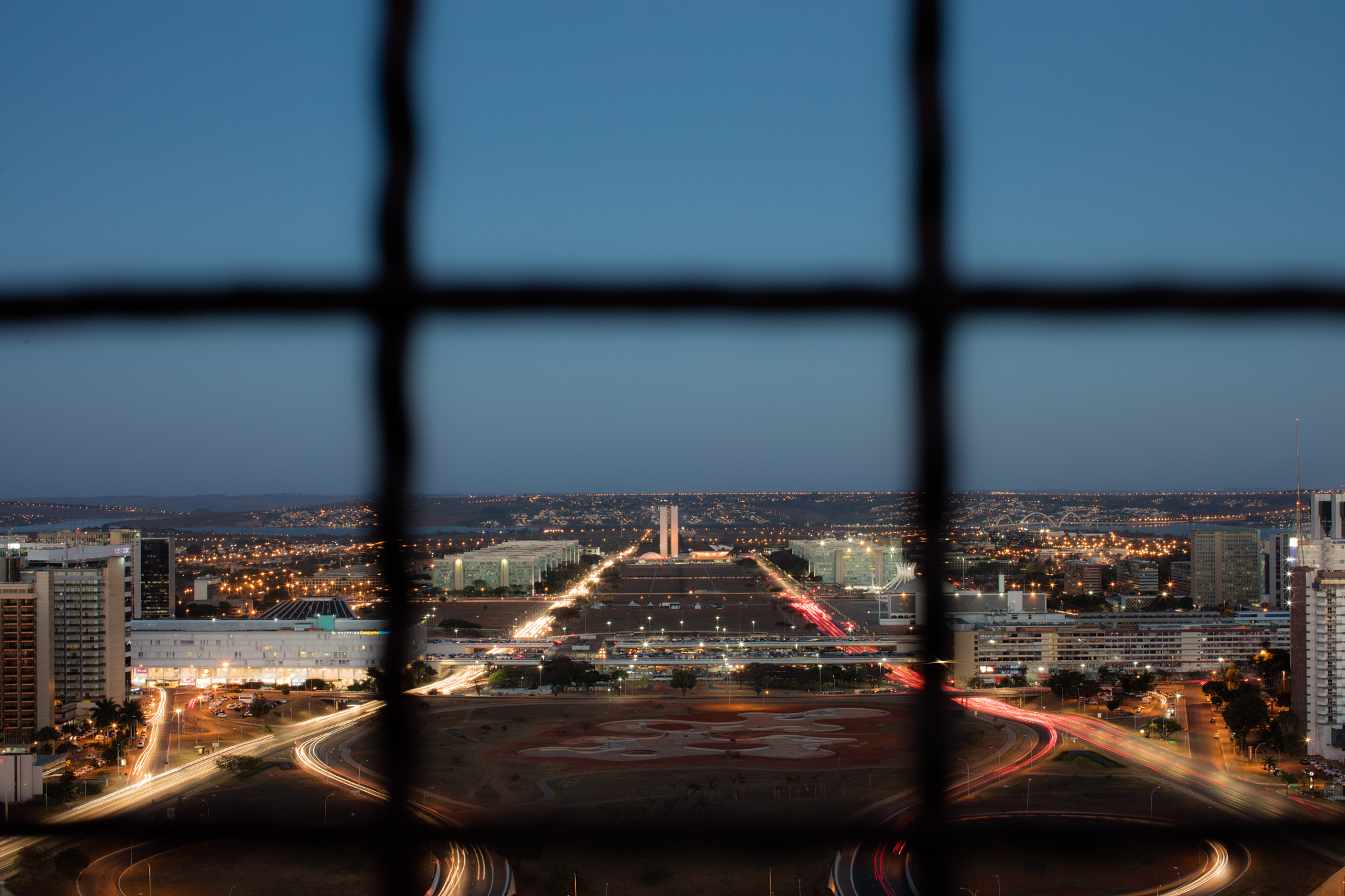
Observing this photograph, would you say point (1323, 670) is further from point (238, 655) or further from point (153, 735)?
point (238, 655)

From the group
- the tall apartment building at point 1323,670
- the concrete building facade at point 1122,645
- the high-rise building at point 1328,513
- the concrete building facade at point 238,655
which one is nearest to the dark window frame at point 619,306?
the tall apartment building at point 1323,670

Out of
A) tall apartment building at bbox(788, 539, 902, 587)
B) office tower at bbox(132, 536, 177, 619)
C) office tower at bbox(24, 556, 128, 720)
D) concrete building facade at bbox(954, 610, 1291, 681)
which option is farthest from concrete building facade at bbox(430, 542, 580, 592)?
concrete building facade at bbox(954, 610, 1291, 681)

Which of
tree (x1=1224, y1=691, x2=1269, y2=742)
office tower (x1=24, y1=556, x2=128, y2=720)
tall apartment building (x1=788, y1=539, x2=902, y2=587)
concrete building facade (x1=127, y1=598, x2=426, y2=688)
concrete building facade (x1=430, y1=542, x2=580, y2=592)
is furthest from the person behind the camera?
tall apartment building (x1=788, y1=539, x2=902, y2=587)

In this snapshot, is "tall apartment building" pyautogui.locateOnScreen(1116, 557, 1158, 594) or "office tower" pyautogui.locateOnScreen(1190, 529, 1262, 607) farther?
"tall apartment building" pyautogui.locateOnScreen(1116, 557, 1158, 594)

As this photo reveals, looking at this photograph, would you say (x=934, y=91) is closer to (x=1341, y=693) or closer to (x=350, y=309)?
(x=350, y=309)

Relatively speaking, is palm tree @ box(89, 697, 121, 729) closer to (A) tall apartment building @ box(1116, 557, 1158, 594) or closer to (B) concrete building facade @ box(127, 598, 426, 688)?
(B) concrete building facade @ box(127, 598, 426, 688)

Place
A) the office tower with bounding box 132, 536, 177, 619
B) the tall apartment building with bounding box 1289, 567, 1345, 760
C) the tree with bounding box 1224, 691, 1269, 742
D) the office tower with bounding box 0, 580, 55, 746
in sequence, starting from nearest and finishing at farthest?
the tall apartment building with bounding box 1289, 567, 1345, 760 → the tree with bounding box 1224, 691, 1269, 742 → the office tower with bounding box 0, 580, 55, 746 → the office tower with bounding box 132, 536, 177, 619
